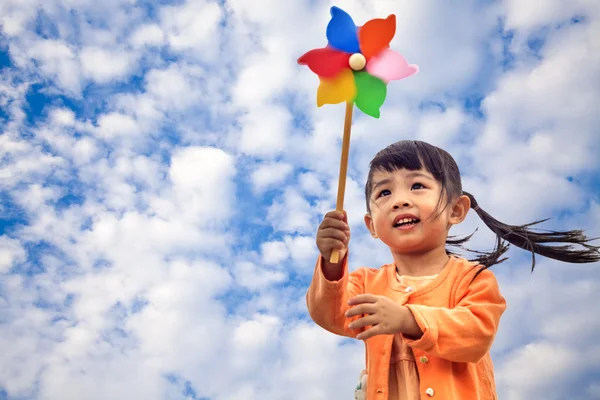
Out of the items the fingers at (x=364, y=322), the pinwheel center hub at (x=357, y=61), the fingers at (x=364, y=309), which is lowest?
the fingers at (x=364, y=322)

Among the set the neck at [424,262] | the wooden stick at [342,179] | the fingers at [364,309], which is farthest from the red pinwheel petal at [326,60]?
the fingers at [364,309]

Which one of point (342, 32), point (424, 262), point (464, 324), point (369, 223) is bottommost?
point (464, 324)

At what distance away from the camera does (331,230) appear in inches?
105

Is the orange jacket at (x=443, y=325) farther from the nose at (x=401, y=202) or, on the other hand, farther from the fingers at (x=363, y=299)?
the nose at (x=401, y=202)

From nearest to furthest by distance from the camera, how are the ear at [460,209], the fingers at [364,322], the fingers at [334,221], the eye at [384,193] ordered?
the fingers at [364,322], the fingers at [334,221], the eye at [384,193], the ear at [460,209]

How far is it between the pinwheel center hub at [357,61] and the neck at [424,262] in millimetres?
946

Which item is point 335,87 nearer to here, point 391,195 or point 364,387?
point 391,195

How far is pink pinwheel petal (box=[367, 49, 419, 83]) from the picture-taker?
2850 millimetres

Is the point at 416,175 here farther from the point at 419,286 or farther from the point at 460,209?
the point at 419,286

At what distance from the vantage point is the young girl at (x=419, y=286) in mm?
2520

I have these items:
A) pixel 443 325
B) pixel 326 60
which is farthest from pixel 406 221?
pixel 326 60

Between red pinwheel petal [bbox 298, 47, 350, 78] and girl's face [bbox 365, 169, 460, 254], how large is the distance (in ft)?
1.94

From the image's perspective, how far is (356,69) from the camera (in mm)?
2828

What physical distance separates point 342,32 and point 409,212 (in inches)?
35.8
